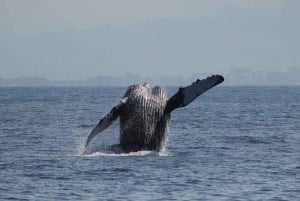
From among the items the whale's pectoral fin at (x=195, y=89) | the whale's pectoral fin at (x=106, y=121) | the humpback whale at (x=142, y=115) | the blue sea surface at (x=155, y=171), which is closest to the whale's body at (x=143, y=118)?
the humpback whale at (x=142, y=115)

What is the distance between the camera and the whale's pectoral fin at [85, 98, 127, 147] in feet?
67.5

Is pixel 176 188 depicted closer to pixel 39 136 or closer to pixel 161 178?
pixel 161 178

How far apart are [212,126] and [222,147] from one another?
43.8ft

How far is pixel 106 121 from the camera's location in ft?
68.0

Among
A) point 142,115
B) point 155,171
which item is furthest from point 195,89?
point 155,171

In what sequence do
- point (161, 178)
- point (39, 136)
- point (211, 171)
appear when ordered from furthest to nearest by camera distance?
1. point (39, 136)
2. point (211, 171)
3. point (161, 178)

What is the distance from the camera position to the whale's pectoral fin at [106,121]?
20569 millimetres

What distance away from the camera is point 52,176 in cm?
1922

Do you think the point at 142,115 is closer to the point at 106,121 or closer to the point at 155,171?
the point at 106,121

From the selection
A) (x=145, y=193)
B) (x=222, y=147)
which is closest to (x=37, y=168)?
(x=145, y=193)

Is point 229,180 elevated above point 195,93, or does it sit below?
below

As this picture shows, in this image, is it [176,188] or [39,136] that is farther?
[39,136]

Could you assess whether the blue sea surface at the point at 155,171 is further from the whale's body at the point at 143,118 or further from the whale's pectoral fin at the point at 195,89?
the whale's pectoral fin at the point at 195,89

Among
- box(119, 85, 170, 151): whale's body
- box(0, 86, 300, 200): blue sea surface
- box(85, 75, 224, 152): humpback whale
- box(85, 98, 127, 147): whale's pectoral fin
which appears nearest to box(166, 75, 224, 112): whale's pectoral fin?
box(85, 75, 224, 152): humpback whale
